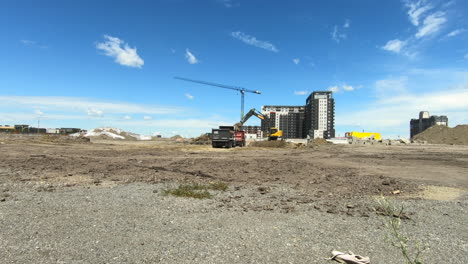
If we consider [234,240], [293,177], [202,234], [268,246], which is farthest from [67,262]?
[293,177]

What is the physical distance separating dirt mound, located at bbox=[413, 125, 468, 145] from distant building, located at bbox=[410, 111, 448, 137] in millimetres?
36472

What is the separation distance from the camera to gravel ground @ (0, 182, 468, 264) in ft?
15.0

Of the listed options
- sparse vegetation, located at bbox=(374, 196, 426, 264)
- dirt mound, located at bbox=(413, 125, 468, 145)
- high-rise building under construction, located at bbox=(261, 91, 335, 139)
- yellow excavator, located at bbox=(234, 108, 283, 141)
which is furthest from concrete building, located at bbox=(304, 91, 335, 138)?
sparse vegetation, located at bbox=(374, 196, 426, 264)

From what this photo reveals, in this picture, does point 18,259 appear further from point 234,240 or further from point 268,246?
point 268,246

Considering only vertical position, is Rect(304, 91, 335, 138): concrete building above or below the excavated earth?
above

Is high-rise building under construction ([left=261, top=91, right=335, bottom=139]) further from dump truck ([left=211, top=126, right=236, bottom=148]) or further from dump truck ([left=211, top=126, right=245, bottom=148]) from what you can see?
dump truck ([left=211, top=126, right=236, bottom=148])

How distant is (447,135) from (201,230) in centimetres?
8441

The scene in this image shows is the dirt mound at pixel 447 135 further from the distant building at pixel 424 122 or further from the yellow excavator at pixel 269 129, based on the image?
the yellow excavator at pixel 269 129

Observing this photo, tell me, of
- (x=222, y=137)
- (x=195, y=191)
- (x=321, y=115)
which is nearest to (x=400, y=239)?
(x=195, y=191)

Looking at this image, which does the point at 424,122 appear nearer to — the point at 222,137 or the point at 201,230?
the point at 222,137

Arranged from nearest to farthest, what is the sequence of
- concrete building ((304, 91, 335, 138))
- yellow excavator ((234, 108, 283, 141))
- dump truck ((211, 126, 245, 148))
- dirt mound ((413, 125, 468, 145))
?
dump truck ((211, 126, 245, 148)) < yellow excavator ((234, 108, 283, 141)) < dirt mound ((413, 125, 468, 145)) < concrete building ((304, 91, 335, 138))

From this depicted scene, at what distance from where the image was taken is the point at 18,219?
6180mm

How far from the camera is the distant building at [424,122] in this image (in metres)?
111

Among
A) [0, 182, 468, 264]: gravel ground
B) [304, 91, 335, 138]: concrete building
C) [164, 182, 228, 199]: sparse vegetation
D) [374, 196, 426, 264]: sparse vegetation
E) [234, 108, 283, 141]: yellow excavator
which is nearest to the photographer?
[374, 196, 426, 264]: sparse vegetation
